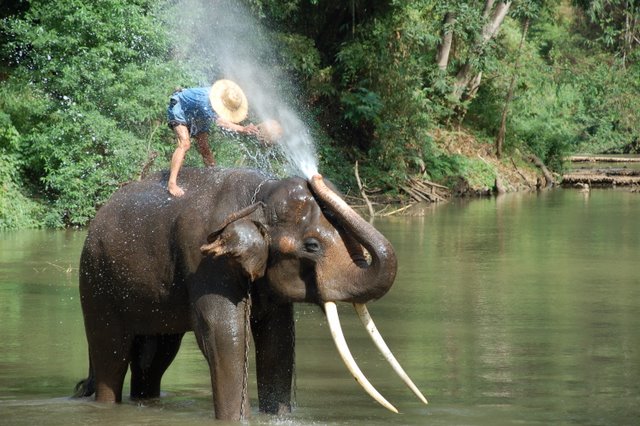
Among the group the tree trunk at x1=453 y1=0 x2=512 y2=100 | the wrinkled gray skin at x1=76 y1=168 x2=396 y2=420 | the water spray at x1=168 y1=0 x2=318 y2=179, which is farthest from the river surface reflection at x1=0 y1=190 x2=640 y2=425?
the tree trunk at x1=453 y1=0 x2=512 y2=100

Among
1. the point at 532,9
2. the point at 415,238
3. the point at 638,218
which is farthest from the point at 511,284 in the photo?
the point at 532,9

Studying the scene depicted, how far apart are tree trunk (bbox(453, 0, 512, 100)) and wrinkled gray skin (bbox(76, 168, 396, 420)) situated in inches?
1101

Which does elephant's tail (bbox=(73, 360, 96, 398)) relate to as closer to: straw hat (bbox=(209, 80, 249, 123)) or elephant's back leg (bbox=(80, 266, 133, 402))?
elephant's back leg (bbox=(80, 266, 133, 402))

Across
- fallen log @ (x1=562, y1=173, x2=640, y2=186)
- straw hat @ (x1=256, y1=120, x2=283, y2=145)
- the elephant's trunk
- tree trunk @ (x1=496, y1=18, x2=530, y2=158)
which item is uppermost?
tree trunk @ (x1=496, y1=18, x2=530, y2=158)

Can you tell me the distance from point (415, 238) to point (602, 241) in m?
3.21

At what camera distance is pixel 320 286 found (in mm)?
8031

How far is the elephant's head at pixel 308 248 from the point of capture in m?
7.91

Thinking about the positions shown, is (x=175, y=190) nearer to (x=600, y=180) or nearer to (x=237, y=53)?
(x=237, y=53)

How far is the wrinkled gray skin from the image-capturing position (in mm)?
8023

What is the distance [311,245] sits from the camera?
808 centimetres

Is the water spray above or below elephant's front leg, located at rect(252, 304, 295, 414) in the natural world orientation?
above

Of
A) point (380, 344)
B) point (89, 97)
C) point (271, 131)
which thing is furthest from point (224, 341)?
point (89, 97)

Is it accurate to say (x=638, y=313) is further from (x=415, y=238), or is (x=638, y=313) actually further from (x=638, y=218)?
(x=638, y=218)

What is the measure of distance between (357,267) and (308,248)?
0.36 metres
